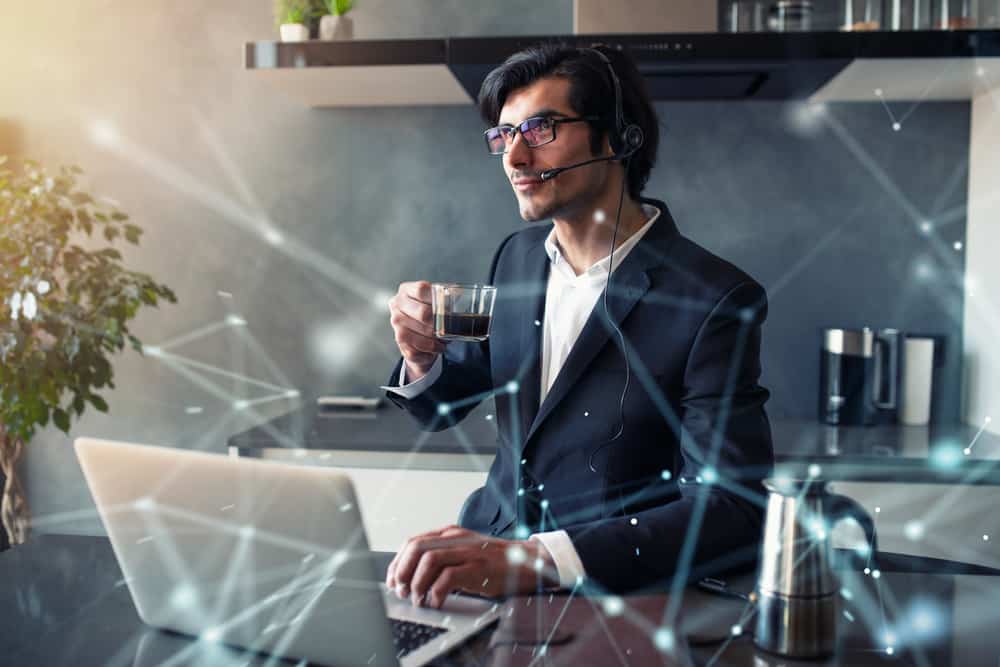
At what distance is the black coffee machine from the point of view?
8.55 ft

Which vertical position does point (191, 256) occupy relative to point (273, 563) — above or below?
above

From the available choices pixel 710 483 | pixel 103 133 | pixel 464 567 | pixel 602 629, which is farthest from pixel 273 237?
pixel 602 629

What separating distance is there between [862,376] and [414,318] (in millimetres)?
1588

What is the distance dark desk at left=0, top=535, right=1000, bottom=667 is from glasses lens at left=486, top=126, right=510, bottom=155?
2.78 feet

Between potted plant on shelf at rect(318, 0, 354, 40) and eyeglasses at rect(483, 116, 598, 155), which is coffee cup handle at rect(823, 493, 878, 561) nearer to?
eyeglasses at rect(483, 116, 598, 155)

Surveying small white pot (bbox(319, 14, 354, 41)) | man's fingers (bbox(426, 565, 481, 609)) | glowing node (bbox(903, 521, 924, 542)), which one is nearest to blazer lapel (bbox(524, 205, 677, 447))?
man's fingers (bbox(426, 565, 481, 609))

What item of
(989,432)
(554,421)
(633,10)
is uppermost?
(633,10)

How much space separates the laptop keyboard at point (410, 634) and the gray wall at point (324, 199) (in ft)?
6.52

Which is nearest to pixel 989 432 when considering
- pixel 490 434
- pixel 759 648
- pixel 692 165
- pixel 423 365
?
pixel 692 165

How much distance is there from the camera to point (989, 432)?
8.50ft

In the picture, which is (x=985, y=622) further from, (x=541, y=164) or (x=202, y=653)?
(x=541, y=164)

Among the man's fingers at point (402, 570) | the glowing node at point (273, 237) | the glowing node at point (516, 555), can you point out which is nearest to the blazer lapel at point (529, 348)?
the glowing node at point (516, 555)

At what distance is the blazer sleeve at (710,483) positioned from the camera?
1268 millimetres

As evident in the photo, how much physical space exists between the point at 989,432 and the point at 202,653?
228 centimetres
